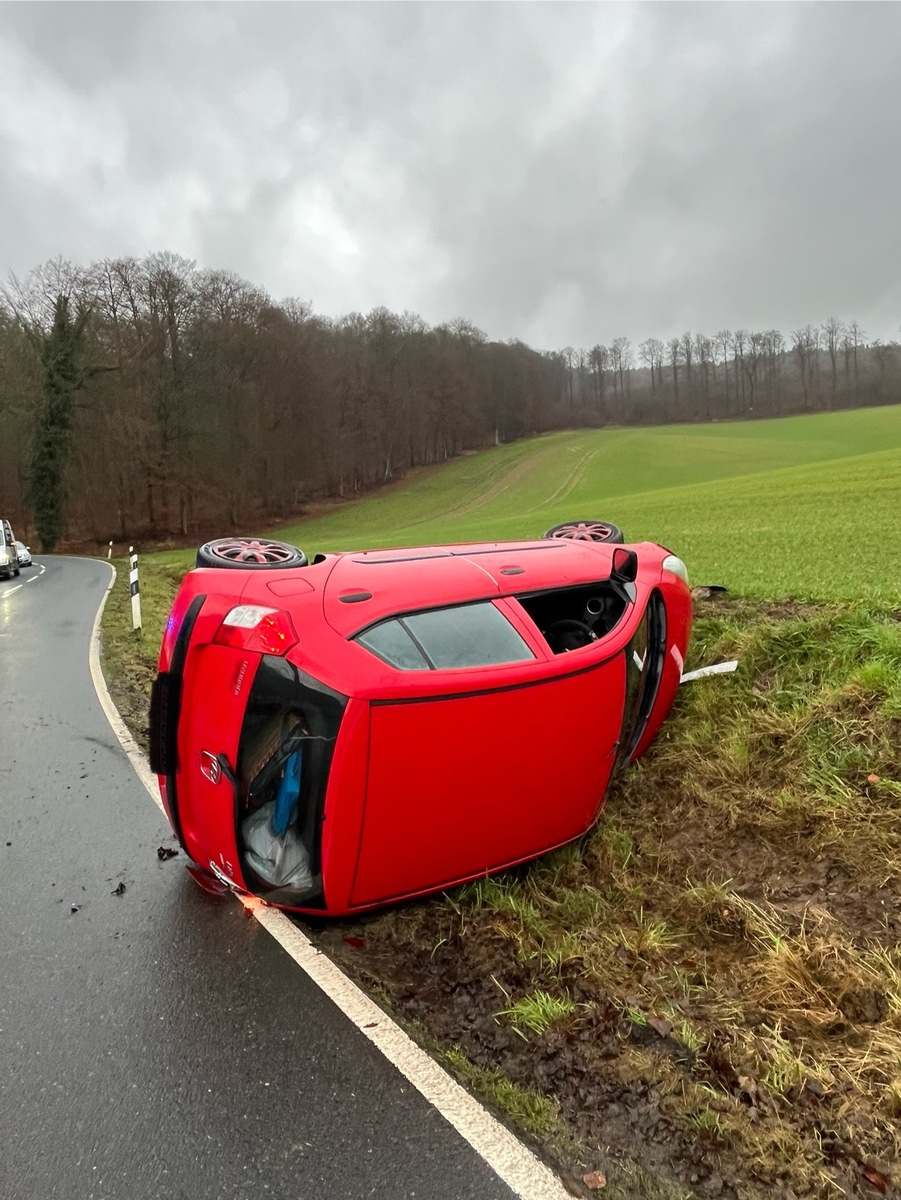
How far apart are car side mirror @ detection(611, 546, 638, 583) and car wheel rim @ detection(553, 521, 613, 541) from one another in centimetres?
183

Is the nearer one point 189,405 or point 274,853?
point 274,853

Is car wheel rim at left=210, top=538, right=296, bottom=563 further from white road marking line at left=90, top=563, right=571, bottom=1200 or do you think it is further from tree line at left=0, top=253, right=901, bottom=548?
tree line at left=0, top=253, right=901, bottom=548

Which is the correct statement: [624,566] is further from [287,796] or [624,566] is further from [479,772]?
[287,796]

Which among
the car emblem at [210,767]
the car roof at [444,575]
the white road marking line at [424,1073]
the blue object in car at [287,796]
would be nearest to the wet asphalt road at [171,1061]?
the white road marking line at [424,1073]

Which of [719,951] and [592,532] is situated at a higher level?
[592,532]

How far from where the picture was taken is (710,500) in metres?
23.6

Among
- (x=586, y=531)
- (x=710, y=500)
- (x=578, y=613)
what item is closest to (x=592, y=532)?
(x=586, y=531)

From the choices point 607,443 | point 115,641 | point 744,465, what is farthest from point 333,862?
point 607,443

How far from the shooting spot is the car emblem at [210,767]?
2967 mm

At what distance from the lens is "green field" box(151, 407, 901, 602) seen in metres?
9.20

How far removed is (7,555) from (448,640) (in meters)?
21.8

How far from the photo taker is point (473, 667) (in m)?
2.98

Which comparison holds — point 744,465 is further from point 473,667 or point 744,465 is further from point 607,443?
point 473,667

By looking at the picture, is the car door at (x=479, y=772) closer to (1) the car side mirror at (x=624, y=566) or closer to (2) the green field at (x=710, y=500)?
(1) the car side mirror at (x=624, y=566)
